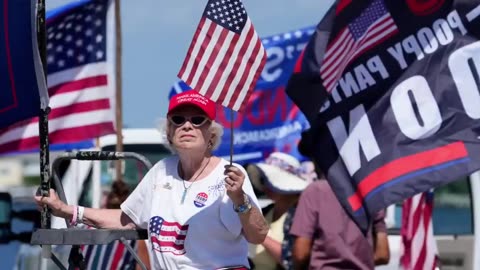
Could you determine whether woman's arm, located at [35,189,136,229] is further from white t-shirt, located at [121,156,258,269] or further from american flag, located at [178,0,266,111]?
american flag, located at [178,0,266,111]

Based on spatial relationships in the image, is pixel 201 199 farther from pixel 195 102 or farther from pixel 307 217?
pixel 307 217

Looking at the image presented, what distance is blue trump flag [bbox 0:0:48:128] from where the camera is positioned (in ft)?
25.6

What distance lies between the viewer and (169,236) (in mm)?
7375

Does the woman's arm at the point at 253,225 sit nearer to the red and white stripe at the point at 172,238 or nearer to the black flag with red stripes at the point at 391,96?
the red and white stripe at the point at 172,238

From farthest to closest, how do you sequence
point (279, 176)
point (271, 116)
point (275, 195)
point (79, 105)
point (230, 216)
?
point (271, 116), point (79, 105), point (279, 176), point (275, 195), point (230, 216)

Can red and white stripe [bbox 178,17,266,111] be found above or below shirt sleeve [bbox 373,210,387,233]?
above

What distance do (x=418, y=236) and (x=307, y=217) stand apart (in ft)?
2.70

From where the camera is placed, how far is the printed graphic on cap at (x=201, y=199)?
24.2 ft

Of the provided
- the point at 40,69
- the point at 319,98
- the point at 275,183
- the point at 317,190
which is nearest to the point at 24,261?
the point at 275,183

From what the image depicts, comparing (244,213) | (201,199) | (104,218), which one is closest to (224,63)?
(201,199)

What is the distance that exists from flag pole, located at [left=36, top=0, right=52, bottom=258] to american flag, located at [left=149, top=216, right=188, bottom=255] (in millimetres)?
505

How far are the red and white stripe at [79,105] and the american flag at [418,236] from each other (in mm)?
3826

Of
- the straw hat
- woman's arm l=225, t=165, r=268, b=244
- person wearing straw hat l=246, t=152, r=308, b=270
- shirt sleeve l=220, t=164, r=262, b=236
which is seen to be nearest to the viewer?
woman's arm l=225, t=165, r=268, b=244

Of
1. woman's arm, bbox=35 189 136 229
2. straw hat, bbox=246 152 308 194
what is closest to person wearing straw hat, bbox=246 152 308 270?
straw hat, bbox=246 152 308 194
